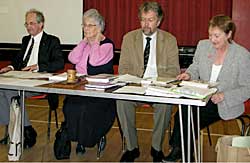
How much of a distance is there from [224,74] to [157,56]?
0.66m

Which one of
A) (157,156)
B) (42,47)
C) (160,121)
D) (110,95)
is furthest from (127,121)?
(42,47)

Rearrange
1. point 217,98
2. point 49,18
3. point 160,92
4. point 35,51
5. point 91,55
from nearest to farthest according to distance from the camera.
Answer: point 160,92
point 217,98
point 91,55
point 35,51
point 49,18

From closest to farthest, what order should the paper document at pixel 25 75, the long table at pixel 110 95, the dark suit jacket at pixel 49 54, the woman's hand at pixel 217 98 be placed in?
1. the long table at pixel 110 95
2. the woman's hand at pixel 217 98
3. the paper document at pixel 25 75
4. the dark suit jacket at pixel 49 54

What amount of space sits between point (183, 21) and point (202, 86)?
9.59ft

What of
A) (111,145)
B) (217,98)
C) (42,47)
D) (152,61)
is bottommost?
(111,145)

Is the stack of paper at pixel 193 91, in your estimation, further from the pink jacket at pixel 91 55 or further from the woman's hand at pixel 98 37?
the woman's hand at pixel 98 37

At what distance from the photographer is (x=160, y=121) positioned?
3.25m

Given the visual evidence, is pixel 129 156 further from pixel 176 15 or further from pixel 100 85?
Result: pixel 176 15

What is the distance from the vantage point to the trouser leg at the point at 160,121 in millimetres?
3242

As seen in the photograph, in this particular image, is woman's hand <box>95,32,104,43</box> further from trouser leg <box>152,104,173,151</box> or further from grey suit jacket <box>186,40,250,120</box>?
grey suit jacket <box>186,40,250,120</box>

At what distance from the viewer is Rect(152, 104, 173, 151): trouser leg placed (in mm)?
3242

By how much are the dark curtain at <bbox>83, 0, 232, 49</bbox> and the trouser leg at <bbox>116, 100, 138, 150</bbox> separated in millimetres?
2538

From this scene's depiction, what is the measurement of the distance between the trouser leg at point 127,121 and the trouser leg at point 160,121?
179 millimetres

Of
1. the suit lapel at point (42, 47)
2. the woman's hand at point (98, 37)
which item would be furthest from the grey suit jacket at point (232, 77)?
the suit lapel at point (42, 47)
